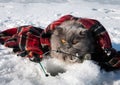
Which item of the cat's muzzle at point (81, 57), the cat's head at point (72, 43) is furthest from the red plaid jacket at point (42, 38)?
the cat's muzzle at point (81, 57)

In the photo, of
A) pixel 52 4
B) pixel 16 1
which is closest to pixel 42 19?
pixel 52 4

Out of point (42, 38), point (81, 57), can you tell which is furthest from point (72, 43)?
point (42, 38)

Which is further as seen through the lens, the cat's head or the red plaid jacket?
the red plaid jacket

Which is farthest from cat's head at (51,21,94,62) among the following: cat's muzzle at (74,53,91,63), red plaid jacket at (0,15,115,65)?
red plaid jacket at (0,15,115,65)

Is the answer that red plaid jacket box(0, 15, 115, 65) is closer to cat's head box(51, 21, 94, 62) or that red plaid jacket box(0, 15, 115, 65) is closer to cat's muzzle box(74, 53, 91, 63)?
cat's head box(51, 21, 94, 62)

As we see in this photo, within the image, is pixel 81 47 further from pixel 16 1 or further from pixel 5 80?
pixel 16 1

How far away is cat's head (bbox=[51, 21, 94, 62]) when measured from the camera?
10.0 ft

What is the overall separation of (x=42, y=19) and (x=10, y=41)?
11.5ft

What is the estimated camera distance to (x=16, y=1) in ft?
36.2

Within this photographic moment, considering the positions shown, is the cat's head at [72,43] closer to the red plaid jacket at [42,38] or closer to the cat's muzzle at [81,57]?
the cat's muzzle at [81,57]

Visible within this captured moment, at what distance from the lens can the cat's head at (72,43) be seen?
3057 mm

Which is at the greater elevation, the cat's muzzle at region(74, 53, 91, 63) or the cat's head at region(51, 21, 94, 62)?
the cat's head at region(51, 21, 94, 62)

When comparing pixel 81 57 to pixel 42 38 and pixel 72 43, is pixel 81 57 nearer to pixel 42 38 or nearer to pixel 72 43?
pixel 72 43

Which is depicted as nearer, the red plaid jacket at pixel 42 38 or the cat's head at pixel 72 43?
the cat's head at pixel 72 43
